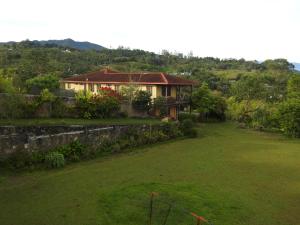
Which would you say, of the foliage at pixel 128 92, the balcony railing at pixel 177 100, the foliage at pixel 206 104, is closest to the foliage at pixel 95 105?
the foliage at pixel 128 92

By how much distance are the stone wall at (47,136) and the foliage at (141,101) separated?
6819 mm

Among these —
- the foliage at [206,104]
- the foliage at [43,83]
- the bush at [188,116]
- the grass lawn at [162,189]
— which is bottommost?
the grass lawn at [162,189]

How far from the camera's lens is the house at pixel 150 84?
31.8 metres

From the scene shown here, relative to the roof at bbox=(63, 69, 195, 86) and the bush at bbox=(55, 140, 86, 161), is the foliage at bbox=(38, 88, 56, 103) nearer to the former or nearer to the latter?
the bush at bbox=(55, 140, 86, 161)

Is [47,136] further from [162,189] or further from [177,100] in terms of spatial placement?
[177,100]

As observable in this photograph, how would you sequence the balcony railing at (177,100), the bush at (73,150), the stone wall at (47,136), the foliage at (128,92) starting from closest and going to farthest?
the stone wall at (47,136) → the bush at (73,150) → the foliage at (128,92) → the balcony railing at (177,100)

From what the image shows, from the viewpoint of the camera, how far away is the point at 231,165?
719 inches

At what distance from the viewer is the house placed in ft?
104

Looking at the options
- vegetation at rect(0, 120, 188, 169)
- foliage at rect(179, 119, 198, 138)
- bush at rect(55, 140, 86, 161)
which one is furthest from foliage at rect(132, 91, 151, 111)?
bush at rect(55, 140, 86, 161)

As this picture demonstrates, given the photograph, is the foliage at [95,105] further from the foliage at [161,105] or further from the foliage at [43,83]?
the foliage at [43,83]

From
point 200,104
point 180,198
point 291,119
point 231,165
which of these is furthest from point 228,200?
point 200,104

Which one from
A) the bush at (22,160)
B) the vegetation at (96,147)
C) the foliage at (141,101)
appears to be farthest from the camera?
the foliage at (141,101)

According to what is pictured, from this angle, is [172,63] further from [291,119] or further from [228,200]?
[228,200]

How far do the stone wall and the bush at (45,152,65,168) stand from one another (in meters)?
0.72
